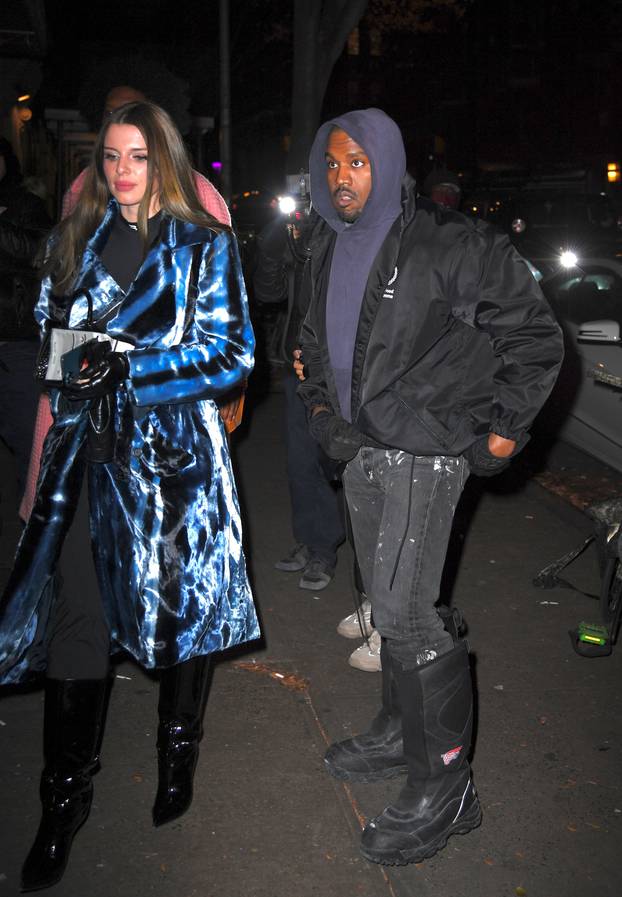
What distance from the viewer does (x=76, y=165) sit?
24984 millimetres

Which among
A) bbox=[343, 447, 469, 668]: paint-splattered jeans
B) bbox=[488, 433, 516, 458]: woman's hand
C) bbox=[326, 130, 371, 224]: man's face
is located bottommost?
bbox=[343, 447, 469, 668]: paint-splattered jeans

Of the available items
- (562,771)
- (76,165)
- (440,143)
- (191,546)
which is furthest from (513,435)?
(440,143)

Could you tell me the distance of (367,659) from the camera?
450 centimetres

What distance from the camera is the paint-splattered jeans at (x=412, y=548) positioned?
312 centimetres

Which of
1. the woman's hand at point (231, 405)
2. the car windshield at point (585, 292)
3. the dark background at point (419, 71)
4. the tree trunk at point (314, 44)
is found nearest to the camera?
the woman's hand at point (231, 405)

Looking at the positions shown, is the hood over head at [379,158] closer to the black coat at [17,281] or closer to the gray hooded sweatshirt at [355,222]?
the gray hooded sweatshirt at [355,222]

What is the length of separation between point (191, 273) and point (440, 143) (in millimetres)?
39185

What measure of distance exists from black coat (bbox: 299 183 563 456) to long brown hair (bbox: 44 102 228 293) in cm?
58

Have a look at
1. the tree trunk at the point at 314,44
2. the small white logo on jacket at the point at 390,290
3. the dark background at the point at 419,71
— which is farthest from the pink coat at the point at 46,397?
the dark background at the point at 419,71

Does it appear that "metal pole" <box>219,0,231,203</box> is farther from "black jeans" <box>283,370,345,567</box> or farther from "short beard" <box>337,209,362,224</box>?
"short beard" <box>337,209,362,224</box>

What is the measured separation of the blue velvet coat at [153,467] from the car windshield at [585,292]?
221 inches

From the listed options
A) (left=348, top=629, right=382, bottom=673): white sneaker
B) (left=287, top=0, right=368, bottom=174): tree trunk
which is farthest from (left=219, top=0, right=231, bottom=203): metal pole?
(left=348, top=629, right=382, bottom=673): white sneaker

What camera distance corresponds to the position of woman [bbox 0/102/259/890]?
3.05m

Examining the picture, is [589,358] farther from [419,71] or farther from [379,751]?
[419,71]
